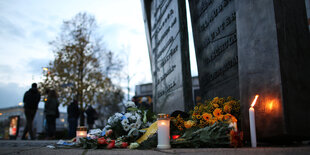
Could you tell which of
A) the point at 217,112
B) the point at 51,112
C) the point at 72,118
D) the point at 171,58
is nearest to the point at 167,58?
the point at 171,58

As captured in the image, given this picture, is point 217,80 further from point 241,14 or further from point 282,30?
point 282,30

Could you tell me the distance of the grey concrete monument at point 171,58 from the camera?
580 cm

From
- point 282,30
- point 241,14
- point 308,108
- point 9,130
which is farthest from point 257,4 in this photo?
point 9,130

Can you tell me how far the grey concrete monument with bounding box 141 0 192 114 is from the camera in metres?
5.80

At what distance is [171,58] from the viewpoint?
643cm

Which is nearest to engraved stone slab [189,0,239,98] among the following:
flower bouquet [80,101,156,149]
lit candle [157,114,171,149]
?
flower bouquet [80,101,156,149]

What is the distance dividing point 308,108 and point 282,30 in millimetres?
997

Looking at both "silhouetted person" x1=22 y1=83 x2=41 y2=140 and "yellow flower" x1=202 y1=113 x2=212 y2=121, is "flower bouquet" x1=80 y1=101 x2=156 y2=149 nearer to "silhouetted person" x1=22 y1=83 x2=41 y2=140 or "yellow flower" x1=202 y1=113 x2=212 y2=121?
"yellow flower" x1=202 y1=113 x2=212 y2=121

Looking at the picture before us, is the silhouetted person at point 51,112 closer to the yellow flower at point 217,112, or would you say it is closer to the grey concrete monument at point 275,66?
the yellow flower at point 217,112

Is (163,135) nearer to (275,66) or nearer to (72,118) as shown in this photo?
(275,66)

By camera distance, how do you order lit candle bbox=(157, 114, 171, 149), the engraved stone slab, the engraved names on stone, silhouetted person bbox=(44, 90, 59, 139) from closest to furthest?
1. lit candle bbox=(157, 114, 171, 149)
2. the engraved stone slab
3. the engraved names on stone
4. silhouetted person bbox=(44, 90, 59, 139)

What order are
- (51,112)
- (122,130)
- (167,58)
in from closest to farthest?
(122,130), (167,58), (51,112)

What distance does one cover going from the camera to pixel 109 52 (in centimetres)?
2217

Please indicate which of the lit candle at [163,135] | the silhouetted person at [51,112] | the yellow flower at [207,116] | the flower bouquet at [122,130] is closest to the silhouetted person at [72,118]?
the silhouetted person at [51,112]
